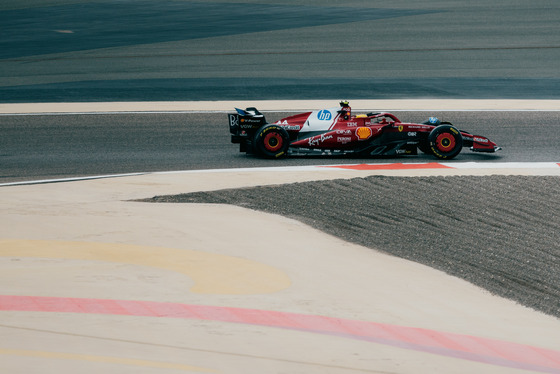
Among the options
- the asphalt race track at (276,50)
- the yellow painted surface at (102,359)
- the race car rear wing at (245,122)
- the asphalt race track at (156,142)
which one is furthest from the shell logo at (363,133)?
the yellow painted surface at (102,359)

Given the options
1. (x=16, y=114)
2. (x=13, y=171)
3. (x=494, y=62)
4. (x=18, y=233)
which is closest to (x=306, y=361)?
(x=18, y=233)

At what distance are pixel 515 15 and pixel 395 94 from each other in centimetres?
1448

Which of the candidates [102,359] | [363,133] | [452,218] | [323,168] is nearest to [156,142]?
[323,168]

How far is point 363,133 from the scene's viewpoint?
15.8m

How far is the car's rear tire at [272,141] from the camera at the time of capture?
15.9 metres

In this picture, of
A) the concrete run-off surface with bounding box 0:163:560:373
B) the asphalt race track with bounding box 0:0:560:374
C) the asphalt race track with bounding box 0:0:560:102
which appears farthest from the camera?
the asphalt race track with bounding box 0:0:560:102

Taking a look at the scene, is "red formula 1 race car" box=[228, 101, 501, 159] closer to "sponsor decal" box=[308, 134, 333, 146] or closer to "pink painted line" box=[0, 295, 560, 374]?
"sponsor decal" box=[308, 134, 333, 146]

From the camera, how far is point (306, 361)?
→ 573cm

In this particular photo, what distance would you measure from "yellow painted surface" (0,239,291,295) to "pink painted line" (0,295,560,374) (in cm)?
70

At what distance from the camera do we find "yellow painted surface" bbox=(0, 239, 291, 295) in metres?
7.70

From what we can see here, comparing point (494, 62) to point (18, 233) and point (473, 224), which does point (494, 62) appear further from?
point (18, 233)

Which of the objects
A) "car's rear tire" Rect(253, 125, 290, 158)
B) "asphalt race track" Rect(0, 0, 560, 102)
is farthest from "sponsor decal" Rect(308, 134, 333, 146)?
"asphalt race track" Rect(0, 0, 560, 102)

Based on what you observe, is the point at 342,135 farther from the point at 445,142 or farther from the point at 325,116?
the point at 445,142

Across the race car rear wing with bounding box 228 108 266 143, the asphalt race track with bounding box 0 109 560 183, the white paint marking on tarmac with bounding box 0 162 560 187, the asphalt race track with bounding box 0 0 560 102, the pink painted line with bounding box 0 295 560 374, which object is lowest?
the pink painted line with bounding box 0 295 560 374
